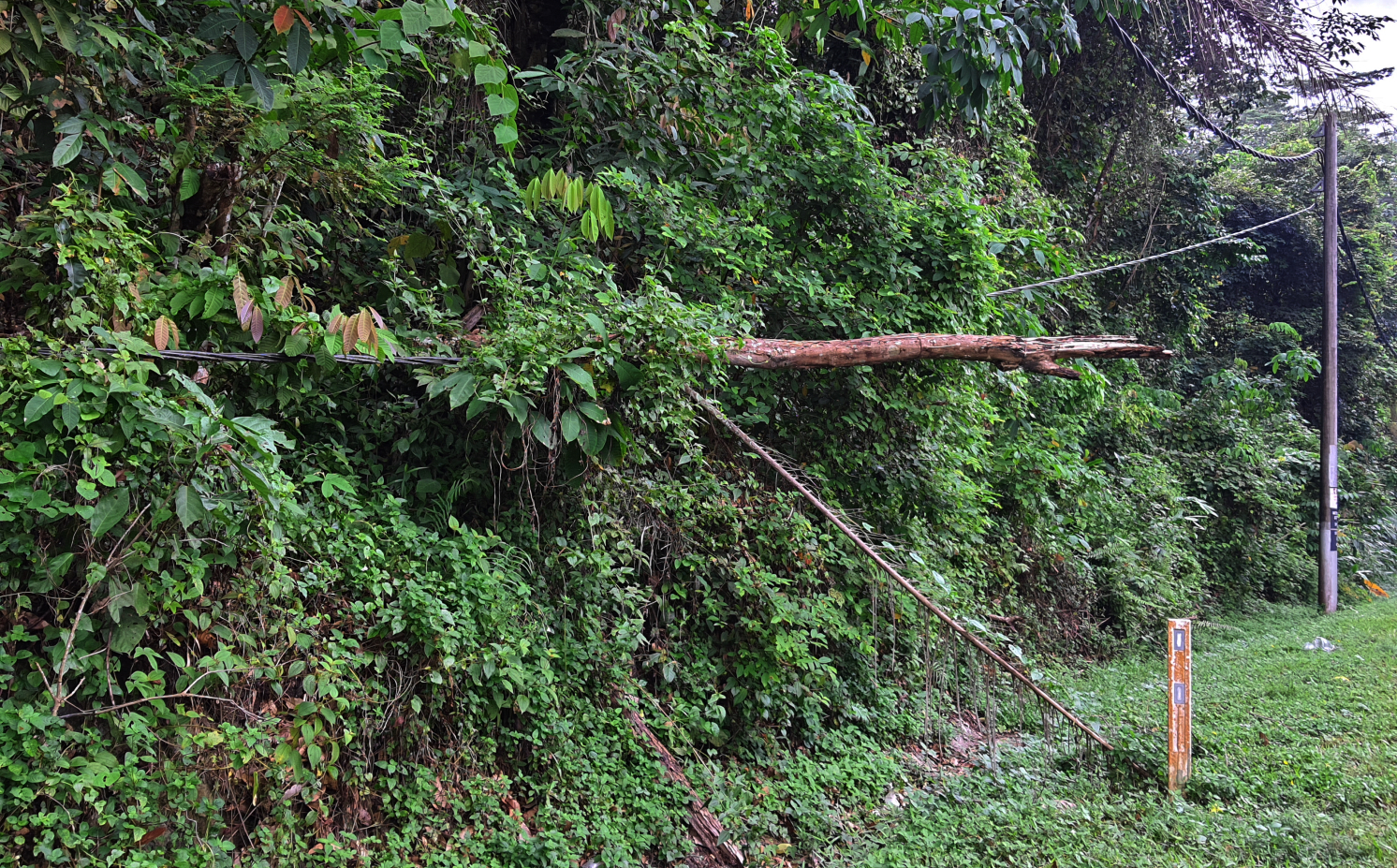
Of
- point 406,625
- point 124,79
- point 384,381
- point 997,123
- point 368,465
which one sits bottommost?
point 406,625

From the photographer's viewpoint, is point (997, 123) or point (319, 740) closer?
point (319, 740)

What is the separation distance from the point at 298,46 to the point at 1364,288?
57.3 ft

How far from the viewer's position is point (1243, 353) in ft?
45.9

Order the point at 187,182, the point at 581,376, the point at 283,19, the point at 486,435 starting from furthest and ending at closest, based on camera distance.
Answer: the point at 486,435
the point at 581,376
the point at 187,182
the point at 283,19

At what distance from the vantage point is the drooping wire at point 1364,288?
14023 millimetres

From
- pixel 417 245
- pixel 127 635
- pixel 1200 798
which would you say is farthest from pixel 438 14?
pixel 1200 798

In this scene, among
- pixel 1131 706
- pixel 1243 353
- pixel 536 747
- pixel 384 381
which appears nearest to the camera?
pixel 536 747

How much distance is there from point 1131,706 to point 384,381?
5.61 m

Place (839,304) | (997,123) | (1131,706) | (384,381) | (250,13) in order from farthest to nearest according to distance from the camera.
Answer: (997,123)
(1131,706)
(839,304)
(384,381)
(250,13)

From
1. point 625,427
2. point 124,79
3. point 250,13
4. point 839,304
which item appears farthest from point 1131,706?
point 124,79

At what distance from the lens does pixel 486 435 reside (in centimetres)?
408

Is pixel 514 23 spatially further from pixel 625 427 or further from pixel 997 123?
pixel 997 123

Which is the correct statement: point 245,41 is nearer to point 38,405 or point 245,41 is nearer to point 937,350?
point 38,405

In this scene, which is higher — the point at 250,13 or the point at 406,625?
the point at 250,13
